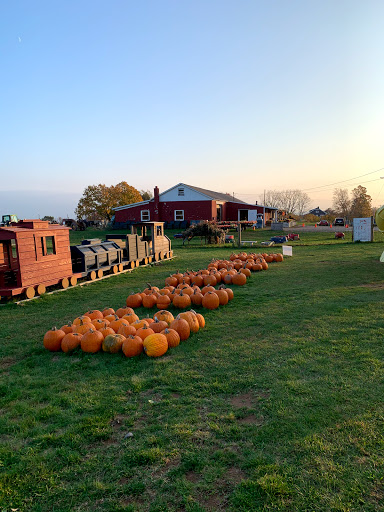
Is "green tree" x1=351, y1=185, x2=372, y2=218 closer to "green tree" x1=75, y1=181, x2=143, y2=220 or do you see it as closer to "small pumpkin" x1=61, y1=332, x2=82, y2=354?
"green tree" x1=75, y1=181, x2=143, y2=220

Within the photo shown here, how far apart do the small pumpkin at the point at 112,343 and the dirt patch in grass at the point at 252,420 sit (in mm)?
2291

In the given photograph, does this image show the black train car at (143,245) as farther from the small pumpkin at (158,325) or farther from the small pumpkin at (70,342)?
the small pumpkin at (70,342)

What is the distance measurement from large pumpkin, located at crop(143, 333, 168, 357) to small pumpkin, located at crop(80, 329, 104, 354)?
2.41ft

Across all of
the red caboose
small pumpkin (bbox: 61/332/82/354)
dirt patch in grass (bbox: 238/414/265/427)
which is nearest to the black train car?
the red caboose

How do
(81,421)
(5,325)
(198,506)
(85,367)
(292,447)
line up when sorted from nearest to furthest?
(198,506), (292,447), (81,421), (85,367), (5,325)

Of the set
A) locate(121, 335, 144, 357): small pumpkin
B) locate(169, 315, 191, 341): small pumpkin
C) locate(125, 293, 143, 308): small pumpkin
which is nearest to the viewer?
locate(121, 335, 144, 357): small pumpkin

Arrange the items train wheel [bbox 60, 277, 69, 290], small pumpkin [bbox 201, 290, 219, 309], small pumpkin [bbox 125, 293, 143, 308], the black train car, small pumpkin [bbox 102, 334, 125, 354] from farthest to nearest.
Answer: the black train car → train wheel [bbox 60, 277, 69, 290] → small pumpkin [bbox 125, 293, 143, 308] → small pumpkin [bbox 201, 290, 219, 309] → small pumpkin [bbox 102, 334, 125, 354]

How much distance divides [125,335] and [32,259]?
190 inches

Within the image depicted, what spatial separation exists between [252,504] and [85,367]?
2.94 metres

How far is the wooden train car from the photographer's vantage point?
8.34m

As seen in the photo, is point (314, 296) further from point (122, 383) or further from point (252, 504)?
point (252, 504)

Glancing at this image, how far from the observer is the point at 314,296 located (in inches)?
310

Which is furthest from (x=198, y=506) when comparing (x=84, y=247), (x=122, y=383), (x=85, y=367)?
(x=84, y=247)

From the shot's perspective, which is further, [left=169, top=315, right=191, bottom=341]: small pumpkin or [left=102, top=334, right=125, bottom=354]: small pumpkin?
[left=169, top=315, right=191, bottom=341]: small pumpkin
